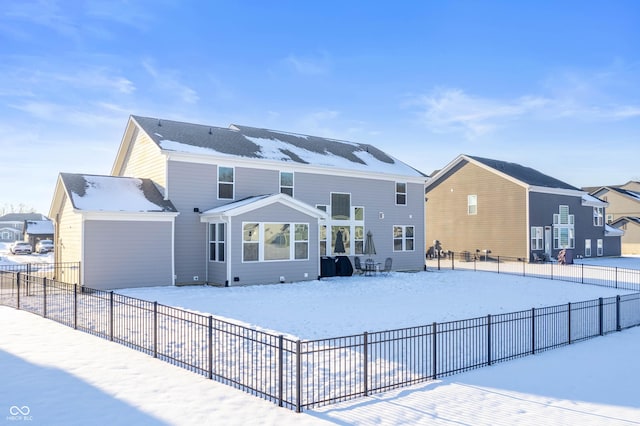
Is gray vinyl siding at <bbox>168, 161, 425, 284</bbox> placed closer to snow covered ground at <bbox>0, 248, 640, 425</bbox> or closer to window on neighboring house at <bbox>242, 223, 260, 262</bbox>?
window on neighboring house at <bbox>242, 223, 260, 262</bbox>

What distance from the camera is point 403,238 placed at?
2995cm

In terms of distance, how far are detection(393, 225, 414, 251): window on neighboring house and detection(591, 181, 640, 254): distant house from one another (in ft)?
118

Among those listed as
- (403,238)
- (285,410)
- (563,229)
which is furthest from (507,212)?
(285,410)

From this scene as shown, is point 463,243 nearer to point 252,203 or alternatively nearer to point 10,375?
point 252,203

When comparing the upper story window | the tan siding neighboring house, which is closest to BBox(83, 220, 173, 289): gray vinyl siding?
the upper story window

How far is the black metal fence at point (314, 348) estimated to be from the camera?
8289mm

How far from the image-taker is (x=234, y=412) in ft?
23.3

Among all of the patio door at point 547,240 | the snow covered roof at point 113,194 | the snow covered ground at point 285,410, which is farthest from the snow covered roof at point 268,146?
the patio door at point 547,240

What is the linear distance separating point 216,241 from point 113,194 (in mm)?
4461

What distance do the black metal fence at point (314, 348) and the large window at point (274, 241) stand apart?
683 centimetres

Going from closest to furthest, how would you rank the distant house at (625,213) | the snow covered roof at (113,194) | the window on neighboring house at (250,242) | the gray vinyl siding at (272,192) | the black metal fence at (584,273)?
the snow covered roof at (113,194) → the window on neighboring house at (250,242) → the gray vinyl siding at (272,192) → the black metal fence at (584,273) → the distant house at (625,213)

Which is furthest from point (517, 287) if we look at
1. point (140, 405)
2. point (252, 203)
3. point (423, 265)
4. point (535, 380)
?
point (140, 405)

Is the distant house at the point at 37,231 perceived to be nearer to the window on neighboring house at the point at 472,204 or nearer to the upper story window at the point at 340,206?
the window on neighboring house at the point at 472,204

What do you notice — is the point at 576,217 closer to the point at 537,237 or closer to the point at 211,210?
the point at 537,237
